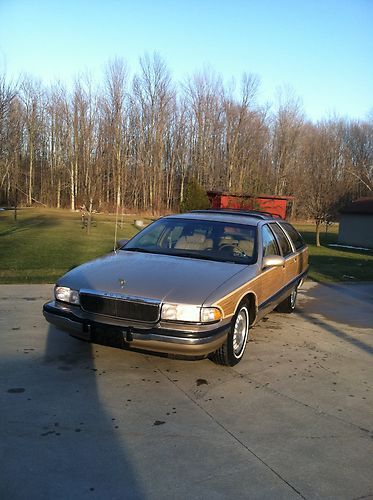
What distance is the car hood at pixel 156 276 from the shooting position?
3.99 m

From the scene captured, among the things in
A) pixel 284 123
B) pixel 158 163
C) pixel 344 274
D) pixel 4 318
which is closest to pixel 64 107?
pixel 158 163

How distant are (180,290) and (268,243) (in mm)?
2188

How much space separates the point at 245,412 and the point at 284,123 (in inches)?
2304

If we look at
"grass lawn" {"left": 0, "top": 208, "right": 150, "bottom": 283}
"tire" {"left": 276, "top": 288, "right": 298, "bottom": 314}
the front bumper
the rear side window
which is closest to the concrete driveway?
the front bumper

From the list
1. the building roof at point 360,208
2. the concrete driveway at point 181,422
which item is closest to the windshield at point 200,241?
the concrete driveway at point 181,422

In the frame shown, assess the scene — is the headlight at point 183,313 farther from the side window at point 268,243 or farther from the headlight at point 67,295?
the side window at point 268,243

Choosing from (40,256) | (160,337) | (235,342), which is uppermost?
(160,337)

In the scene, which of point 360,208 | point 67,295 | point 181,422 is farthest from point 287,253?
point 360,208

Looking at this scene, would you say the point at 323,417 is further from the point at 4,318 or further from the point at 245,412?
the point at 4,318

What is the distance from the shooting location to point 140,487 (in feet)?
8.29

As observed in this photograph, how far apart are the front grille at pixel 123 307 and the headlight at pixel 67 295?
17 cm

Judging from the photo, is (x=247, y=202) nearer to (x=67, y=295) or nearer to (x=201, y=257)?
(x=201, y=257)

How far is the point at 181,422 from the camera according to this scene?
3.33 meters

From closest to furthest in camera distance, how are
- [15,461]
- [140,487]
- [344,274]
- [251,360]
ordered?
[140,487]
[15,461]
[251,360]
[344,274]
